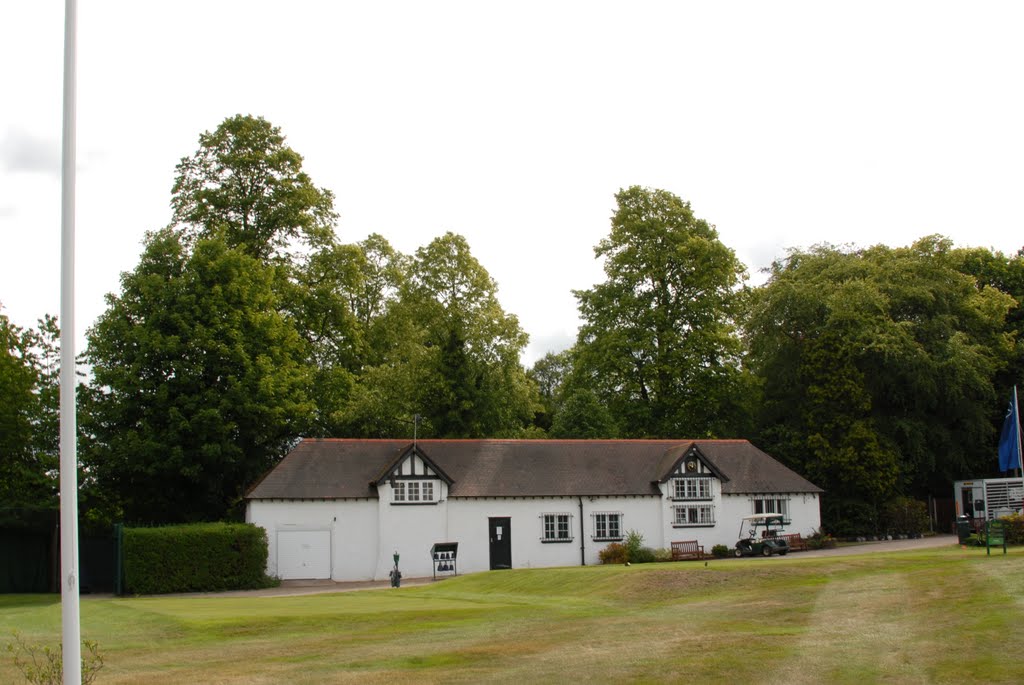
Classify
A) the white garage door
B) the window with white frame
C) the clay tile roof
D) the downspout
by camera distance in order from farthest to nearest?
1. the downspout
2. the window with white frame
3. the clay tile roof
4. the white garage door

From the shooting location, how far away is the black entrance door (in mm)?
41656

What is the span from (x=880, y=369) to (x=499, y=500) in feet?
68.8

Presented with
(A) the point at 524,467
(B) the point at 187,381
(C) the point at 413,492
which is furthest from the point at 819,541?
(B) the point at 187,381

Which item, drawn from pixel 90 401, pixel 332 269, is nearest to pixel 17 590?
pixel 90 401

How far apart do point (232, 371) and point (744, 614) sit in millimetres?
25903

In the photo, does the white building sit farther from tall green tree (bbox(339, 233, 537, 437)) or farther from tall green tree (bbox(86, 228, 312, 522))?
tall green tree (bbox(339, 233, 537, 437))

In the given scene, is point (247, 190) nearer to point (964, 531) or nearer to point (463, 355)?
point (463, 355)

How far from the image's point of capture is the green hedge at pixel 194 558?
3600 cm

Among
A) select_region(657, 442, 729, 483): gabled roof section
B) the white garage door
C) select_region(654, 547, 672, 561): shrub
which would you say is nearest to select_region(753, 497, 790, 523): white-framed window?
select_region(657, 442, 729, 483): gabled roof section

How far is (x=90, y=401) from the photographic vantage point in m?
40.2

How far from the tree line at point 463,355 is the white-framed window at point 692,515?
787 centimetres

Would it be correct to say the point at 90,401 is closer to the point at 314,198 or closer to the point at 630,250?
the point at 314,198

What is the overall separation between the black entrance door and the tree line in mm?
5438

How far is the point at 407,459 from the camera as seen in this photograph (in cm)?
4097
